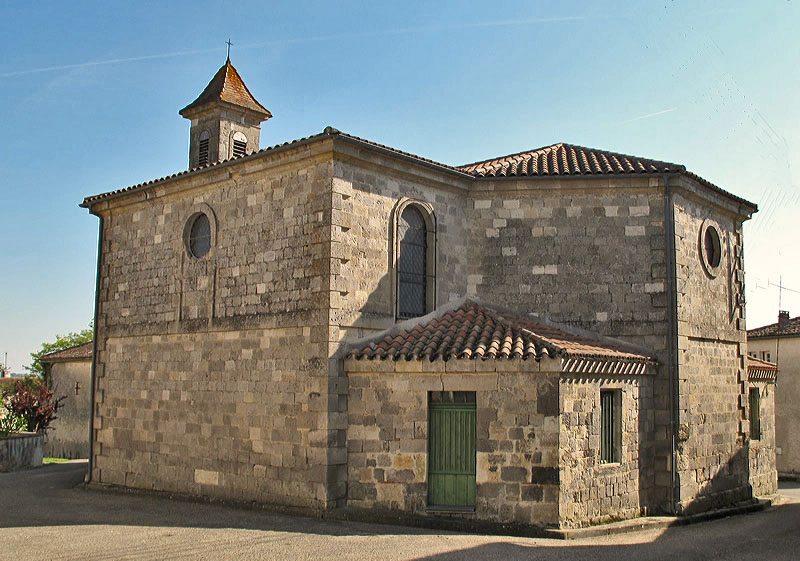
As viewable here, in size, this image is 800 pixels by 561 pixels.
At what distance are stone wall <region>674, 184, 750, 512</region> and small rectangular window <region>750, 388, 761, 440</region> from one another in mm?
1645

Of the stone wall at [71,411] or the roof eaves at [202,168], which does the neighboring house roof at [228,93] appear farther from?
the stone wall at [71,411]

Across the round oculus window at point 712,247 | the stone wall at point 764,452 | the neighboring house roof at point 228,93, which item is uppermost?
the neighboring house roof at point 228,93

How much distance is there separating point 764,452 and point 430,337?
9687 mm

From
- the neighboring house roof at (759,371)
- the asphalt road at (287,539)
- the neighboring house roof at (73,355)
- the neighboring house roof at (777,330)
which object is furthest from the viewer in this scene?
the neighboring house roof at (73,355)

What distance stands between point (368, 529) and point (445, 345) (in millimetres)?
3067

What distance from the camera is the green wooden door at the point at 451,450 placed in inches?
487

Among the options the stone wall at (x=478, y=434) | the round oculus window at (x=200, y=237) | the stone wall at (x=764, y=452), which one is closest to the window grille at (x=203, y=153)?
the round oculus window at (x=200, y=237)

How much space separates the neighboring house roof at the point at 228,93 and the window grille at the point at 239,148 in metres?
0.85

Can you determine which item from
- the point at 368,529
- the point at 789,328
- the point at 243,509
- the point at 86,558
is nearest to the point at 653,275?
the point at 368,529

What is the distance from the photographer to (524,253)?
1508 centimetres

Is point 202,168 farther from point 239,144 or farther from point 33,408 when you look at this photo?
point 33,408

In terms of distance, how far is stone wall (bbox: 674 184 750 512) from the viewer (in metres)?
14.5

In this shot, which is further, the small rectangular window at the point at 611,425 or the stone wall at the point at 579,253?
the stone wall at the point at 579,253

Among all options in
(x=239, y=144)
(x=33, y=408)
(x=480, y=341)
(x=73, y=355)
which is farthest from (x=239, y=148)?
(x=73, y=355)
